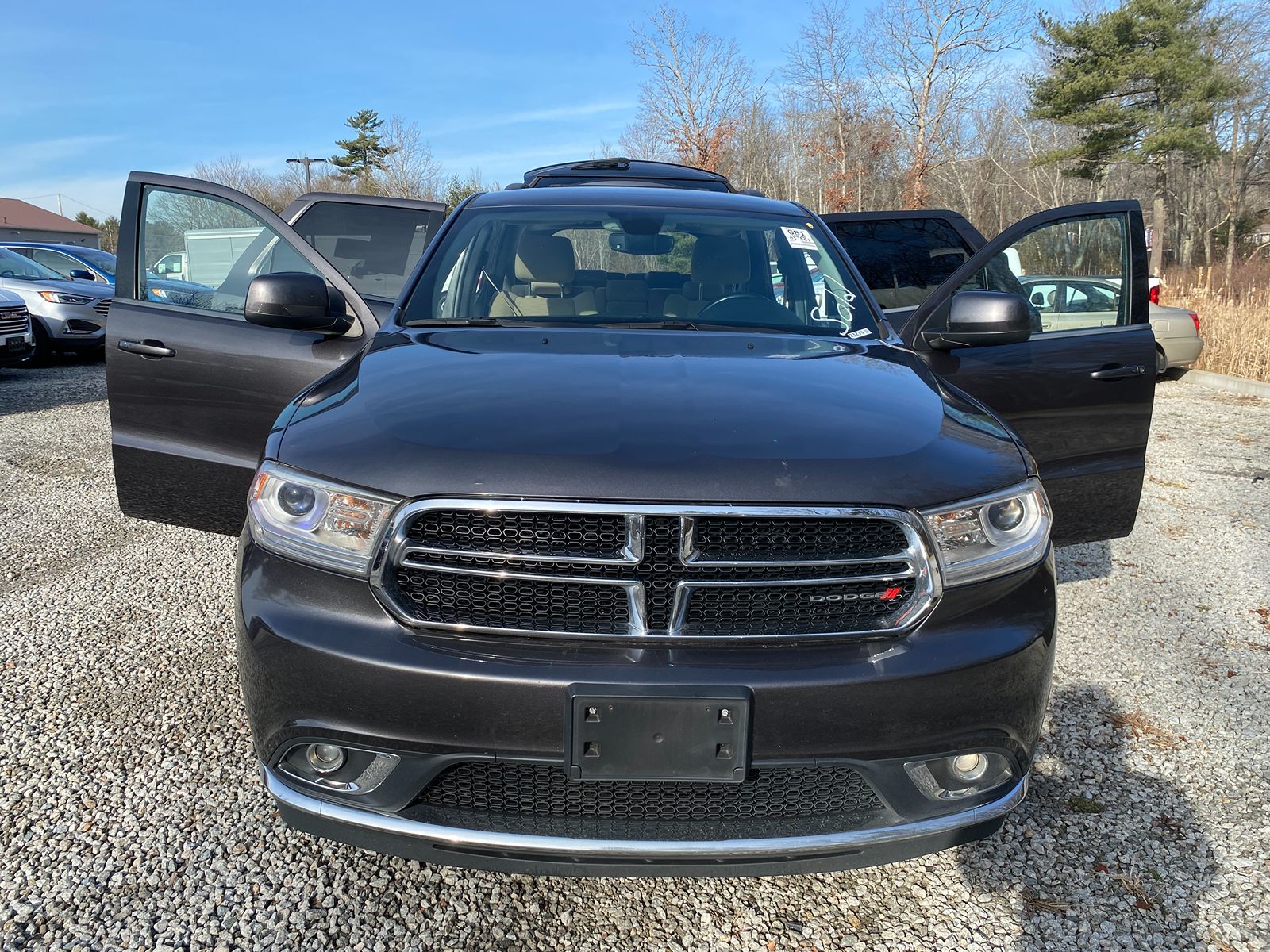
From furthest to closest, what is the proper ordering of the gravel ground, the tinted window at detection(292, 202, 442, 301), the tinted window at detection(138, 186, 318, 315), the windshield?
1. the windshield
2. the tinted window at detection(292, 202, 442, 301)
3. the tinted window at detection(138, 186, 318, 315)
4. the gravel ground

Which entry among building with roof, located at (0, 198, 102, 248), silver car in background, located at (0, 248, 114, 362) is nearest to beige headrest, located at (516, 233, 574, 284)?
silver car in background, located at (0, 248, 114, 362)

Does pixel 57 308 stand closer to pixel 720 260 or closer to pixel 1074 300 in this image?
pixel 720 260

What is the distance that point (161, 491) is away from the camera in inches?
140

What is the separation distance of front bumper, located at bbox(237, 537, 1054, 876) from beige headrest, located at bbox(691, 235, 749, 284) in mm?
1610

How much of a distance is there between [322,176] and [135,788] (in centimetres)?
5400

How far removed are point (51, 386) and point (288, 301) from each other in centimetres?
1034

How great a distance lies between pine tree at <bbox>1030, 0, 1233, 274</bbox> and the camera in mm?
29391

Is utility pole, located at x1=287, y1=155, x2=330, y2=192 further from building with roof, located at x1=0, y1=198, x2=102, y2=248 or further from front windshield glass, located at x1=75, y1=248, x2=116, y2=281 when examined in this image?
building with roof, located at x1=0, y1=198, x2=102, y2=248

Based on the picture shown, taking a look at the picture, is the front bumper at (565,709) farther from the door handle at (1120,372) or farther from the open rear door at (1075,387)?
the door handle at (1120,372)

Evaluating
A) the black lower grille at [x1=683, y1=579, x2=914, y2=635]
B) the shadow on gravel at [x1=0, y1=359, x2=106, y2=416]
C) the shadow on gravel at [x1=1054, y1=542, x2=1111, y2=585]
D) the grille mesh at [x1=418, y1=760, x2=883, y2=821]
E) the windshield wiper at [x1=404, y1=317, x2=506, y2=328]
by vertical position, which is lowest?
the shadow on gravel at [x1=1054, y1=542, x2=1111, y2=585]

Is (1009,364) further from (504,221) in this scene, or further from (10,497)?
(10,497)

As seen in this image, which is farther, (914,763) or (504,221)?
(504,221)

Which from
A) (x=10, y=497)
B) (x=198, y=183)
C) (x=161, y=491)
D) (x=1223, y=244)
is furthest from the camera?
(x=1223, y=244)

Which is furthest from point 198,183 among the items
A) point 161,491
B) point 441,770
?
point 441,770
